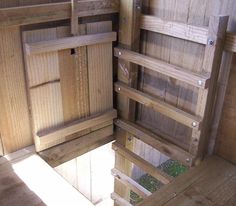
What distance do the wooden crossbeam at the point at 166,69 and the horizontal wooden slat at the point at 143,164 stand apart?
632 mm

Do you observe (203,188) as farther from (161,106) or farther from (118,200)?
(118,200)

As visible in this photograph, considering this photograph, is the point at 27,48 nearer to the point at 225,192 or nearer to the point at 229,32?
the point at 229,32

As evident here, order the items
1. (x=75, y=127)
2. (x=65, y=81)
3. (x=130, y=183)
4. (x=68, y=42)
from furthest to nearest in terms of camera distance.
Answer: (x=130, y=183) → (x=75, y=127) → (x=65, y=81) → (x=68, y=42)

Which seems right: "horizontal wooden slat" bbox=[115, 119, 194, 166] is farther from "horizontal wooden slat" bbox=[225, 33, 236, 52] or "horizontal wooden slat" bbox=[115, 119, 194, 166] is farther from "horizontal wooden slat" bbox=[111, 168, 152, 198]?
"horizontal wooden slat" bbox=[225, 33, 236, 52]

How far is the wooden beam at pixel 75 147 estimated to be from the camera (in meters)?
1.87

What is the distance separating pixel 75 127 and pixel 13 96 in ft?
1.39

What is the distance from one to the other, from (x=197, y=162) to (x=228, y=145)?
19cm

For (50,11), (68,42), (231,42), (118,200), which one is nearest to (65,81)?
(68,42)

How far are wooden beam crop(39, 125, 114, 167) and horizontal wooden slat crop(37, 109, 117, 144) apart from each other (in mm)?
75

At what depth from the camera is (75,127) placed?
1.91 metres

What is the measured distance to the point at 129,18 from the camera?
182cm

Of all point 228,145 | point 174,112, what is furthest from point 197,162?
point 174,112

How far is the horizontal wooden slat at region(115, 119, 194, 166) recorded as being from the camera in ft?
5.93

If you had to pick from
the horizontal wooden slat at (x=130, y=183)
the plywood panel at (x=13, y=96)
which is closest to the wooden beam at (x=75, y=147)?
the plywood panel at (x=13, y=96)
